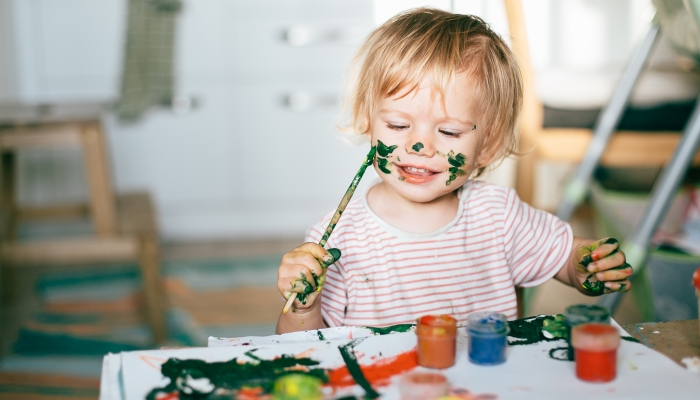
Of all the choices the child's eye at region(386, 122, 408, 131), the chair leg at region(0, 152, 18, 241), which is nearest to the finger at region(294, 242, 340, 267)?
the child's eye at region(386, 122, 408, 131)

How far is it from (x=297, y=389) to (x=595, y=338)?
0.25 m

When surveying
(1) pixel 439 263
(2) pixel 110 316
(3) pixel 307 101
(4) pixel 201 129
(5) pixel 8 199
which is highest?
(1) pixel 439 263

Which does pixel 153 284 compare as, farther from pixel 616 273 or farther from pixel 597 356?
pixel 597 356

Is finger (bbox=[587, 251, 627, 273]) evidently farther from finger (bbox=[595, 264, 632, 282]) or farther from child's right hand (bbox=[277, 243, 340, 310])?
child's right hand (bbox=[277, 243, 340, 310])

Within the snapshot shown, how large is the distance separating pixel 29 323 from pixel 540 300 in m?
1.51

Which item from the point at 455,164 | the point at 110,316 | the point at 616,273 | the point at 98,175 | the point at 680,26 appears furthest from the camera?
the point at 110,316

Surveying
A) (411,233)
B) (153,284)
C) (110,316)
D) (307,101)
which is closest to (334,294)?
(411,233)

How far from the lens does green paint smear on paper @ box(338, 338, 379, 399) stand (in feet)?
1.92

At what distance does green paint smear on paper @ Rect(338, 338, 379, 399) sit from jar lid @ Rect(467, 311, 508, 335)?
104mm

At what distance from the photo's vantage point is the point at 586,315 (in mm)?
650

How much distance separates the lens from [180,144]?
9.80ft

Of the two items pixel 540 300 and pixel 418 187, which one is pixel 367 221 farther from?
pixel 540 300

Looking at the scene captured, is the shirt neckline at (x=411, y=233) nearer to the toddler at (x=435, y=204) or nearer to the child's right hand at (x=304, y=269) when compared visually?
the toddler at (x=435, y=204)

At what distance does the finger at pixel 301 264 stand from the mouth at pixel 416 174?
0.69 feet
